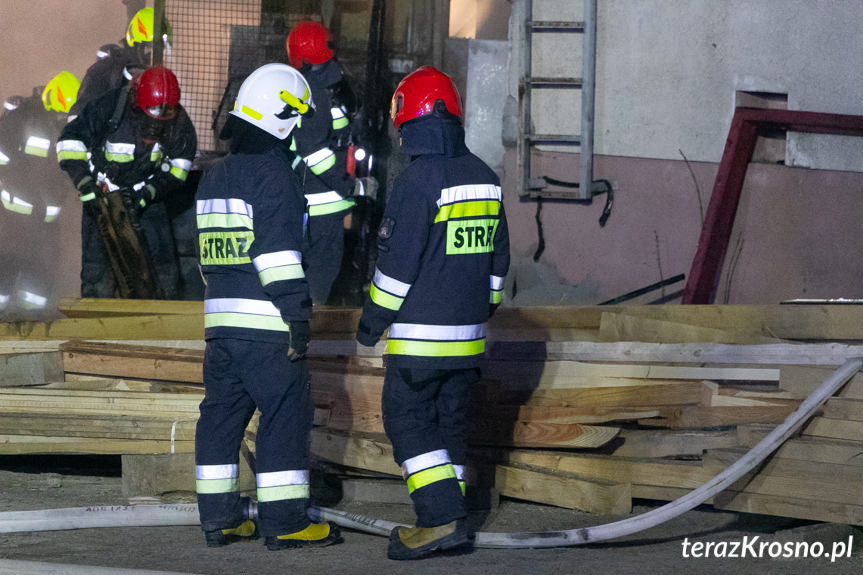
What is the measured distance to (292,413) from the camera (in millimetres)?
3855

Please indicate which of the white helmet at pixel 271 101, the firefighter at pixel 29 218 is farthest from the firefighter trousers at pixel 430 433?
the firefighter at pixel 29 218

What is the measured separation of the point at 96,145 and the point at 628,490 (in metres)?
4.90

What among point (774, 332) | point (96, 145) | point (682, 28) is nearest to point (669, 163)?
point (682, 28)

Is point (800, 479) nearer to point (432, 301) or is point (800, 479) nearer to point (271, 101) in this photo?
point (432, 301)

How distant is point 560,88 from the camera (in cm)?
812

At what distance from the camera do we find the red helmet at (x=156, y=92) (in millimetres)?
7039

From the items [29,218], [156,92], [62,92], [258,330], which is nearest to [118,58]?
[62,92]

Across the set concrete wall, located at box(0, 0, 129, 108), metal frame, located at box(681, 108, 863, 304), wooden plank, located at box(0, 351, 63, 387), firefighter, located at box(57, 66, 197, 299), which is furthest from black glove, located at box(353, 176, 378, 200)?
concrete wall, located at box(0, 0, 129, 108)

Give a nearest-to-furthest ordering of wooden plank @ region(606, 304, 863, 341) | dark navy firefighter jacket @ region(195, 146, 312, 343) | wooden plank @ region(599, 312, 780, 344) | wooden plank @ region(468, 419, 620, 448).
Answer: dark navy firefighter jacket @ region(195, 146, 312, 343) < wooden plank @ region(468, 419, 620, 448) < wooden plank @ region(606, 304, 863, 341) < wooden plank @ region(599, 312, 780, 344)

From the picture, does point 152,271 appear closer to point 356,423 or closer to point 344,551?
point 356,423

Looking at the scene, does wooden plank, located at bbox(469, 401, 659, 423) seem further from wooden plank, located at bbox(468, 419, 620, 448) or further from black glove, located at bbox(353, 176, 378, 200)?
black glove, located at bbox(353, 176, 378, 200)

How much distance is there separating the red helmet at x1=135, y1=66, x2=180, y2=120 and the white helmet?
332 cm

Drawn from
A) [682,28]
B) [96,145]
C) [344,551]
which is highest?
[682,28]

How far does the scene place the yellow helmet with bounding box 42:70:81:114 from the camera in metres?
8.27
